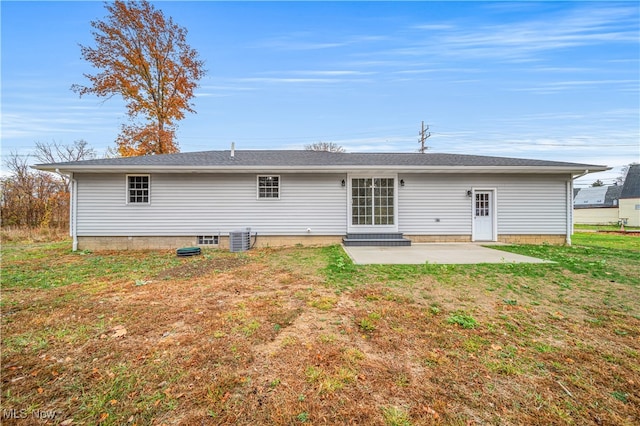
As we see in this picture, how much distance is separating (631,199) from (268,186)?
39.9 m

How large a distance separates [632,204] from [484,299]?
3878 centimetres

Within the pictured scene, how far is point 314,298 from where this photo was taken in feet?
12.5

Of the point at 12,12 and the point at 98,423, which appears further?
the point at 12,12

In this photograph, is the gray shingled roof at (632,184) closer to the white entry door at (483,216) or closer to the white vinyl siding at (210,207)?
the white entry door at (483,216)

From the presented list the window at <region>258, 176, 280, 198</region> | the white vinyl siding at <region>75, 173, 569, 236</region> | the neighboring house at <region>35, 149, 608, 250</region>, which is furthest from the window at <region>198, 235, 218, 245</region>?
the window at <region>258, 176, 280, 198</region>

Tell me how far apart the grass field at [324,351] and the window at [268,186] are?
4.81 meters

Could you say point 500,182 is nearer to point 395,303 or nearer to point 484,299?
point 484,299

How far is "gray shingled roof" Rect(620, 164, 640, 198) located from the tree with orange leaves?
43754mm

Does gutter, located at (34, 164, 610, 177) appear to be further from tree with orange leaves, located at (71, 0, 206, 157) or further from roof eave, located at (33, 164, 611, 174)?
tree with orange leaves, located at (71, 0, 206, 157)

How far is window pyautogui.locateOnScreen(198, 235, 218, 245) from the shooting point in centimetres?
895

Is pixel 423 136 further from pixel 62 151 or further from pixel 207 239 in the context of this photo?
pixel 62 151

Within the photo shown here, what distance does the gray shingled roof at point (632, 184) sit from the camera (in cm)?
2691

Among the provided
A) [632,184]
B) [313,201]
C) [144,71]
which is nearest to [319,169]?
[313,201]

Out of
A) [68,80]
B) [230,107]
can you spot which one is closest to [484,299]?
[230,107]
